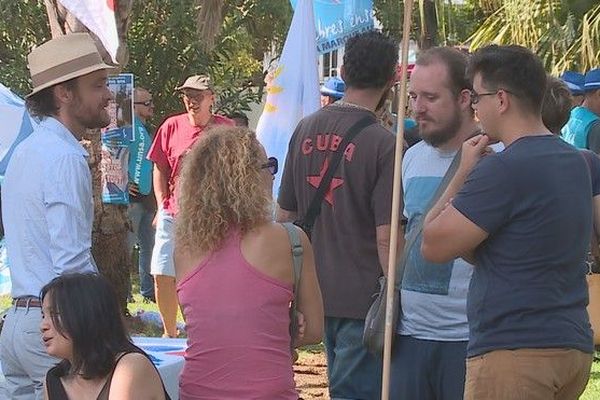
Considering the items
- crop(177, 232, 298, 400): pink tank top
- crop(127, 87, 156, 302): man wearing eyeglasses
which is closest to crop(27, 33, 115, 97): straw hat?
crop(177, 232, 298, 400): pink tank top

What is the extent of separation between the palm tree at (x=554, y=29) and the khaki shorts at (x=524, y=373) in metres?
8.62

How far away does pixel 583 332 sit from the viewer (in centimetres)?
356

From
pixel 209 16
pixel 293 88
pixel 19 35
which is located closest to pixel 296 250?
pixel 293 88

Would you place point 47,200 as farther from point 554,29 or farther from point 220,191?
point 554,29

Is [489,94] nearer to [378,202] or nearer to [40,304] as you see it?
[378,202]

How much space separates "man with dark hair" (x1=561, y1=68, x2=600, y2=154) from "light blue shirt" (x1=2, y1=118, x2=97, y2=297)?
4403mm

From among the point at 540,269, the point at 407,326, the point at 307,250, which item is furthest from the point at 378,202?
the point at 540,269

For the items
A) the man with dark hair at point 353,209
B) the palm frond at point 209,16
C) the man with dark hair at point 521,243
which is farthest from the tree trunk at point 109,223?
the man with dark hair at point 521,243

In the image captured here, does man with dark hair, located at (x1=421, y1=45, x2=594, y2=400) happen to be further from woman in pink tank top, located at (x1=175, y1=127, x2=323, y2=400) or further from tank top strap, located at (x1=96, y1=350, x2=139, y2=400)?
tank top strap, located at (x1=96, y1=350, x2=139, y2=400)

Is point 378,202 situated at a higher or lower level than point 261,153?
lower

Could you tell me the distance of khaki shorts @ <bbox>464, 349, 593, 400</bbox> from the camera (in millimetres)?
3447

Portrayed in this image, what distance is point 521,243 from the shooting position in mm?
3457

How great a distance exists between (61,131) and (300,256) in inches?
38.6

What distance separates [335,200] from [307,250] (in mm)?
1127
